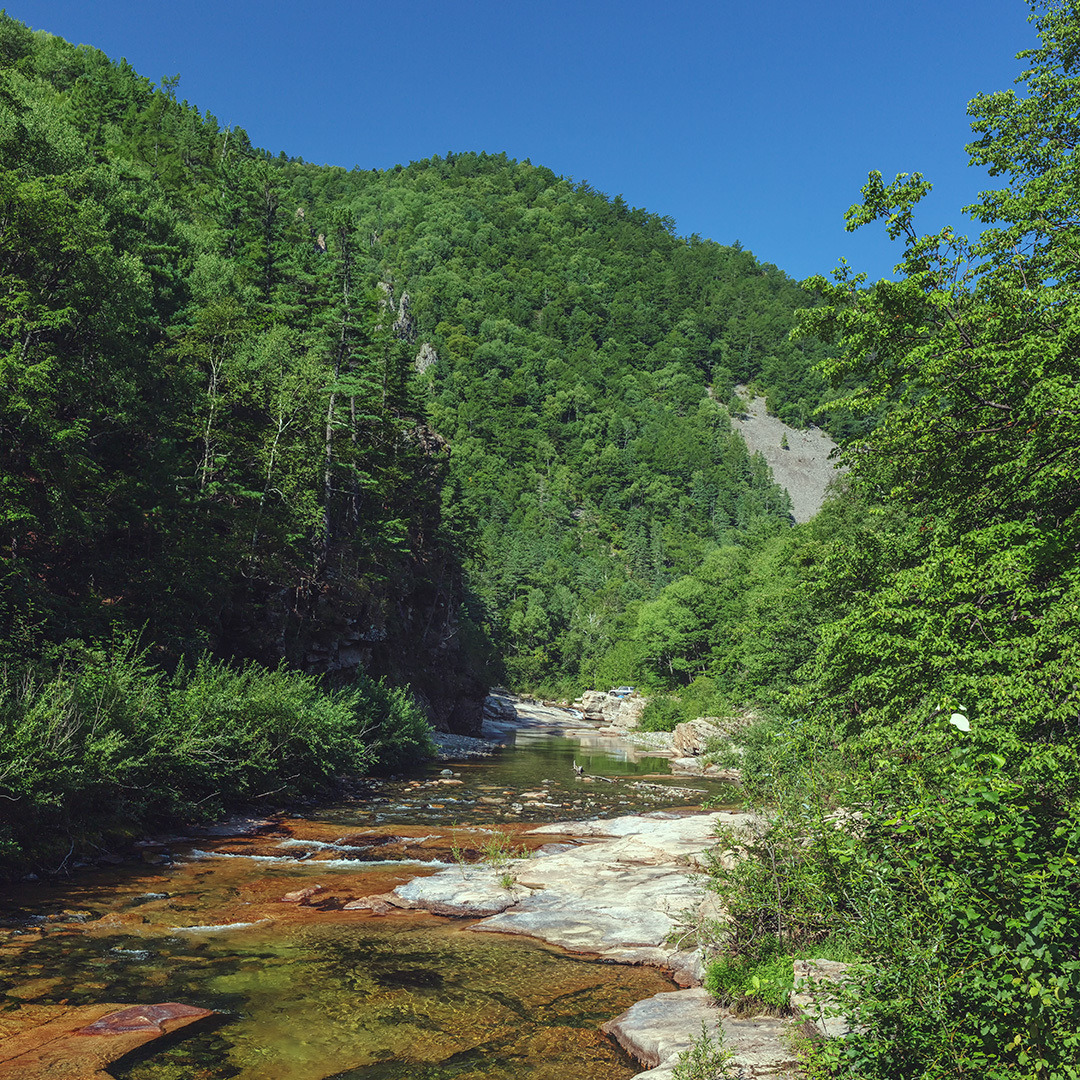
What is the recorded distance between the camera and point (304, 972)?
9.06m

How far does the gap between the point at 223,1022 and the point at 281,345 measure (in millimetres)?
32238

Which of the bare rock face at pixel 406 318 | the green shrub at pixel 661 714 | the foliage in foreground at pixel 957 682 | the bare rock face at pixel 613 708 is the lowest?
the bare rock face at pixel 613 708

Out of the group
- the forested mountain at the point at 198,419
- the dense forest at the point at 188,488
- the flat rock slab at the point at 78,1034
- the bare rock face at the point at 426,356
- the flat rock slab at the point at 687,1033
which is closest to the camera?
the flat rock slab at the point at 687,1033

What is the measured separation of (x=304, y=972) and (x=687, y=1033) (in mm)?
4913

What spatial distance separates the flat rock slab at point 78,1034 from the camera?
6273 millimetres

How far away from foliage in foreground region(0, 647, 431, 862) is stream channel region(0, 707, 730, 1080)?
115cm

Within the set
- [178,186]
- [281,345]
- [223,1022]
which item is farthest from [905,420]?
[178,186]

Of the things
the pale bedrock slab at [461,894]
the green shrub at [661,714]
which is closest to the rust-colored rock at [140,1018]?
the pale bedrock slab at [461,894]

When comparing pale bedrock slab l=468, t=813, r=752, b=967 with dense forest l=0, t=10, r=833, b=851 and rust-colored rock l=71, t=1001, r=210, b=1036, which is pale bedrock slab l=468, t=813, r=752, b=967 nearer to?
rust-colored rock l=71, t=1001, r=210, b=1036

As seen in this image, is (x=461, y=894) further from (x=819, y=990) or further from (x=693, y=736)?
(x=693, y=736)

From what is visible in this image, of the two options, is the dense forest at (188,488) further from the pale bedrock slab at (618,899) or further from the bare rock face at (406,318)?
the bare rock face at (406,318)

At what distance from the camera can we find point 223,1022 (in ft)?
24.9

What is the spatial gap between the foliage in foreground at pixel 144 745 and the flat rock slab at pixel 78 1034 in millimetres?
5348

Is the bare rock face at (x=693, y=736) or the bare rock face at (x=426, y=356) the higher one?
the bare rock face at (x=426, y=356)
